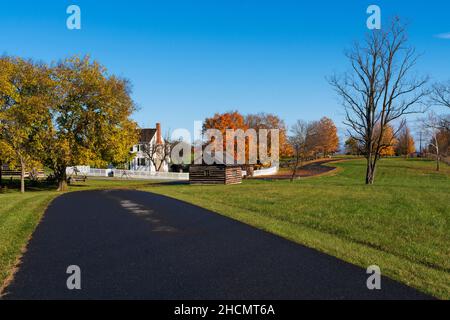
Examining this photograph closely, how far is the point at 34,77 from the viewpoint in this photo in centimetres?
3145

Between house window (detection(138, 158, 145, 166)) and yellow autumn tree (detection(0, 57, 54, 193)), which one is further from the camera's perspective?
house window (detection(138, 158, 145, 166))

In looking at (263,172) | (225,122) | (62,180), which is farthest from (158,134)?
(62,180)

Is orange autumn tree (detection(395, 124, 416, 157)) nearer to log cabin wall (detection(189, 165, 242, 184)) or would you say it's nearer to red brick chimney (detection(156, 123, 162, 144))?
red brick chimney (detection(156, 123, 162, 144))

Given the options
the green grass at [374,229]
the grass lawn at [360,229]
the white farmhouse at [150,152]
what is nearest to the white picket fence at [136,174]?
the white farmhouse at [150,152]

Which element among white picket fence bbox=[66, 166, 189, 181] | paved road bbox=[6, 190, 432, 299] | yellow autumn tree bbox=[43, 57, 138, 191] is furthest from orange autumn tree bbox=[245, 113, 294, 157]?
paved road bbox=[6, 190, 432, 299]

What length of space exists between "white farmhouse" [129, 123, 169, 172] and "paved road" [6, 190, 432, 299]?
5666 centimetres

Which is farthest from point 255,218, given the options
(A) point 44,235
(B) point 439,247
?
(A) point 44,235

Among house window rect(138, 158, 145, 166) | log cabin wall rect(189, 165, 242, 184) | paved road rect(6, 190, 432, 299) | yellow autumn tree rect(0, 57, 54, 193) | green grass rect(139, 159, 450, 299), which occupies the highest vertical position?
yellow autumn tree rect(0, 57, 54, 193)

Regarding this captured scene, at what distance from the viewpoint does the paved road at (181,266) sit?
5.77 meters

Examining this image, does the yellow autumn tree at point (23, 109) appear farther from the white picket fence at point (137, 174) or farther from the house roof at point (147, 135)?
the house roof at point (147, 135)

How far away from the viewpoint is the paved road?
5770mm

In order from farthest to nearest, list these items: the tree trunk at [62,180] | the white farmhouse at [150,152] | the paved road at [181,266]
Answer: the white farmhouse at [150,152] < the tree trunk at [62,180] < the paved road at [181,266]

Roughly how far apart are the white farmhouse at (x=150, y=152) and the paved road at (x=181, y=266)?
2231 inches
